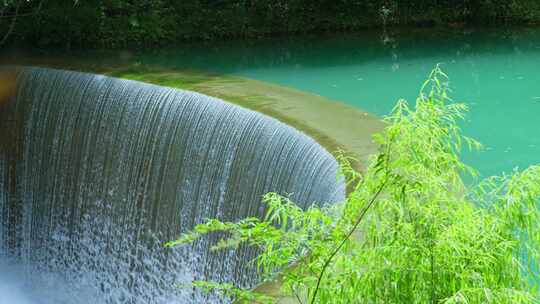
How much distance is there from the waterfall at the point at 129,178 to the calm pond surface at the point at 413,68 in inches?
66.7

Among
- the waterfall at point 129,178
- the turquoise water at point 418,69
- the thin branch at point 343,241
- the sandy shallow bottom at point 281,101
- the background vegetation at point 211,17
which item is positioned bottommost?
the waterfall at point 129,178

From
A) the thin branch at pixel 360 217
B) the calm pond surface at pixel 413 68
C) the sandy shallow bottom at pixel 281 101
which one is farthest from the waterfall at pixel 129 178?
the thin branch at pixel 360 217

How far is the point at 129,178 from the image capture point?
832 cm

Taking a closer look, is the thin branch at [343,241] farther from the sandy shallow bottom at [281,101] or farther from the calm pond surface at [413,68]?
the calm pond surface at [413,68]

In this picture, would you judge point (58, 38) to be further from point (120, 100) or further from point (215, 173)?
point (215, 173)

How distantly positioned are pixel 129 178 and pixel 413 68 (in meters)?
4.27

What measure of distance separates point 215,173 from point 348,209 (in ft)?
16.0

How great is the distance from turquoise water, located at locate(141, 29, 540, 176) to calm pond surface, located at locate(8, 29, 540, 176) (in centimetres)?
1

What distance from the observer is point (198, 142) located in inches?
302

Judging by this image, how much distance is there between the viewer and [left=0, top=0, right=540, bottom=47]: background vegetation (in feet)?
40.1

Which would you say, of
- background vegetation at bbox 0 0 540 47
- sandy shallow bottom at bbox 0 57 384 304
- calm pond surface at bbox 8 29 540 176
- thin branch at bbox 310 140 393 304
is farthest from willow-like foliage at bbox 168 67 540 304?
background vegetation at bbox 0 0 540 47

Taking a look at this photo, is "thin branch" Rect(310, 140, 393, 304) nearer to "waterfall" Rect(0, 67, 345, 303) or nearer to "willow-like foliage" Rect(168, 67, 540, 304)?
"willow-like foliage" Rect(168, 67, 540, 304)

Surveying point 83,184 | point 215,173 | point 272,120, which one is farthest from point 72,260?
point 272,120

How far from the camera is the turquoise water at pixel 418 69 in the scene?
7469 millimetres
